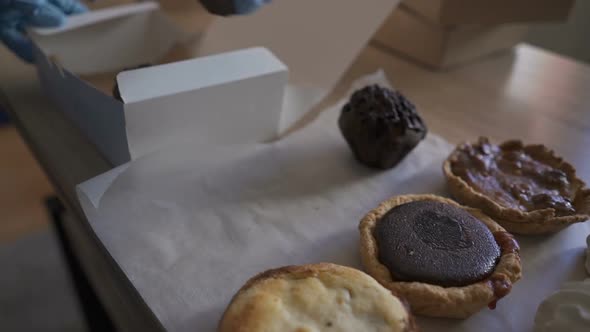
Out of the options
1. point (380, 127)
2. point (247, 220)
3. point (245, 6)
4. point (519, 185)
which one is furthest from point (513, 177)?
point (245, 6)

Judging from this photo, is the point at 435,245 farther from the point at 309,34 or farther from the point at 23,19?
the point at 23,19

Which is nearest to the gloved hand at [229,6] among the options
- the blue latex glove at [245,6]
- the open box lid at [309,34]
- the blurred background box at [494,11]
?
the blue latex glove at [245,6]

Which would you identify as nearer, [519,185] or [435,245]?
[435,245]

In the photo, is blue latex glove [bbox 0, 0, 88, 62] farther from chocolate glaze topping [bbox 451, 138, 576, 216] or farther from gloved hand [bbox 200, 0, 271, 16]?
chocolate glaze topping [bbox 451, 138, 576, 216]

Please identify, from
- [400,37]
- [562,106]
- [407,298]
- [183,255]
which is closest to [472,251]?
[407,298]

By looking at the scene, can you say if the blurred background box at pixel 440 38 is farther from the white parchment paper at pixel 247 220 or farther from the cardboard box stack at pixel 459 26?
the white parchment paper at pixel 247 220

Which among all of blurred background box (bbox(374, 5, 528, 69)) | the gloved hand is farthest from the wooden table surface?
the gloved hand
